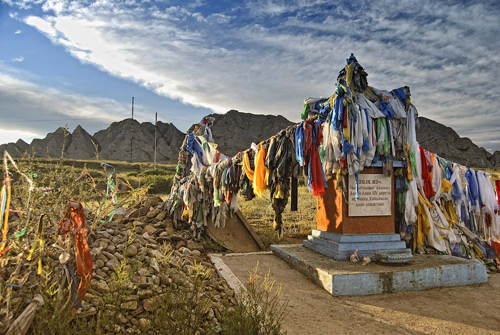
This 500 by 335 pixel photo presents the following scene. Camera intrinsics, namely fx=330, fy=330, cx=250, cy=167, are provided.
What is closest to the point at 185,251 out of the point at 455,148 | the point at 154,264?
the point at 154,264

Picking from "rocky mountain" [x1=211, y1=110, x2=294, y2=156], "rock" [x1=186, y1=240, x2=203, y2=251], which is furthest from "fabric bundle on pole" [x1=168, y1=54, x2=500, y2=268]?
"rocky mountain" [x1=211, y1=110, x2=294, y2=156]

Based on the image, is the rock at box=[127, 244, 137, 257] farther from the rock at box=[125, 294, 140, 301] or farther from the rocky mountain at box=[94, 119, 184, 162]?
the rocky mountain at box=[94, 119, 184, 162]

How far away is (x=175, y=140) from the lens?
74.1m

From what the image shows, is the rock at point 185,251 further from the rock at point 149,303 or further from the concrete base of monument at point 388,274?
the rock at point 149,303

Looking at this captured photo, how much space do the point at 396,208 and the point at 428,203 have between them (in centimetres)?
96

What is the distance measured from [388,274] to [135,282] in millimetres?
3289

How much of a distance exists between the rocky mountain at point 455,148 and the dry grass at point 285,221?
37.7m

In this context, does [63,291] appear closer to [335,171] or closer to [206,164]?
[335,171]

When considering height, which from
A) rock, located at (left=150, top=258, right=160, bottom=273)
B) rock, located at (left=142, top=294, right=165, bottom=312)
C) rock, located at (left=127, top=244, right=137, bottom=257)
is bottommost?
rock, located at (left=142, top=294, right=165, bottom=312)

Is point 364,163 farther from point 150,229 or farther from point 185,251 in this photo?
point 150,229

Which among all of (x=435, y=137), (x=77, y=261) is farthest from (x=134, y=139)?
(x=77, y=261)

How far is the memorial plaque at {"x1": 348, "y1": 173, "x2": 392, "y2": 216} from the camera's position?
5.50 m

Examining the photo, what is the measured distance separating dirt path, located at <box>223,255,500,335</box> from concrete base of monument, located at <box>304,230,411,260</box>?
72 centimetres

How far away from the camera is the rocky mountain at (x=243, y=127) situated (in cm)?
6744
